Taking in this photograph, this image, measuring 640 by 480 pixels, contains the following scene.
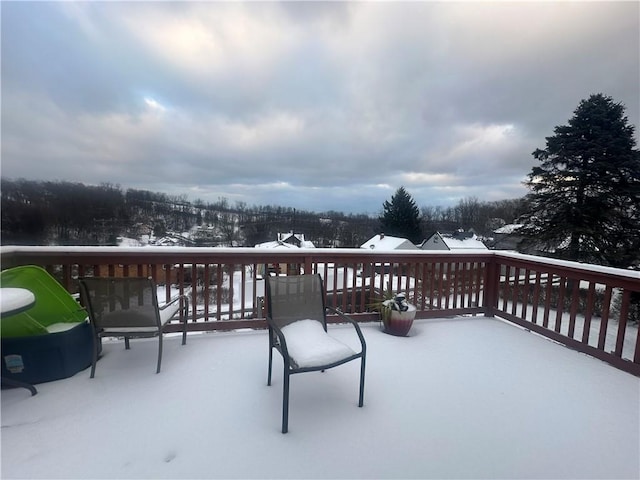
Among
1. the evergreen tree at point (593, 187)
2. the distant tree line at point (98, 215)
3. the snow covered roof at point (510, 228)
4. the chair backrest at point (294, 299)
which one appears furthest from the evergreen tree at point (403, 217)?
the chair backrest at point (294, 299)

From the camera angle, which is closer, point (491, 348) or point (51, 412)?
point (51, 412)

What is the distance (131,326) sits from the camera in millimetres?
2189

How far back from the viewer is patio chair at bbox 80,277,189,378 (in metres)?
2.12

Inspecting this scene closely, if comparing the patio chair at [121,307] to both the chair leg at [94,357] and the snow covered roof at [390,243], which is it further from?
the snow covered roof at [390,243]

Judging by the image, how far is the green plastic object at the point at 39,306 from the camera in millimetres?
1987

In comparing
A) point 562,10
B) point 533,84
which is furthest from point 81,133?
point 533,84

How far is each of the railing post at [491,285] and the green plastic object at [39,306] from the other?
470cm

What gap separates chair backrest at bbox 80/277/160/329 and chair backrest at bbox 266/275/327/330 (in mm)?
937

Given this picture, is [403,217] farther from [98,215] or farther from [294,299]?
[294,299]

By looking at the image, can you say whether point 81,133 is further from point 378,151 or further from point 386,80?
point 378,151

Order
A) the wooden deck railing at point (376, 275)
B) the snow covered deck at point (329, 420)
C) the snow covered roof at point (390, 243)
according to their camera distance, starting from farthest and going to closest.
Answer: the snow covered roof at point (390, 243) < the wooden deck railing at point (376, 275) < the snow covered deck at point (329, 420)

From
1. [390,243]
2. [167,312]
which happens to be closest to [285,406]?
[167,312]

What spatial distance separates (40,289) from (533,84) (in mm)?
8580

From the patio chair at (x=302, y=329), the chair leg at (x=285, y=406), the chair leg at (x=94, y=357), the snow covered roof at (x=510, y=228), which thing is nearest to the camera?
the chair leg at (x=285, y=406)
